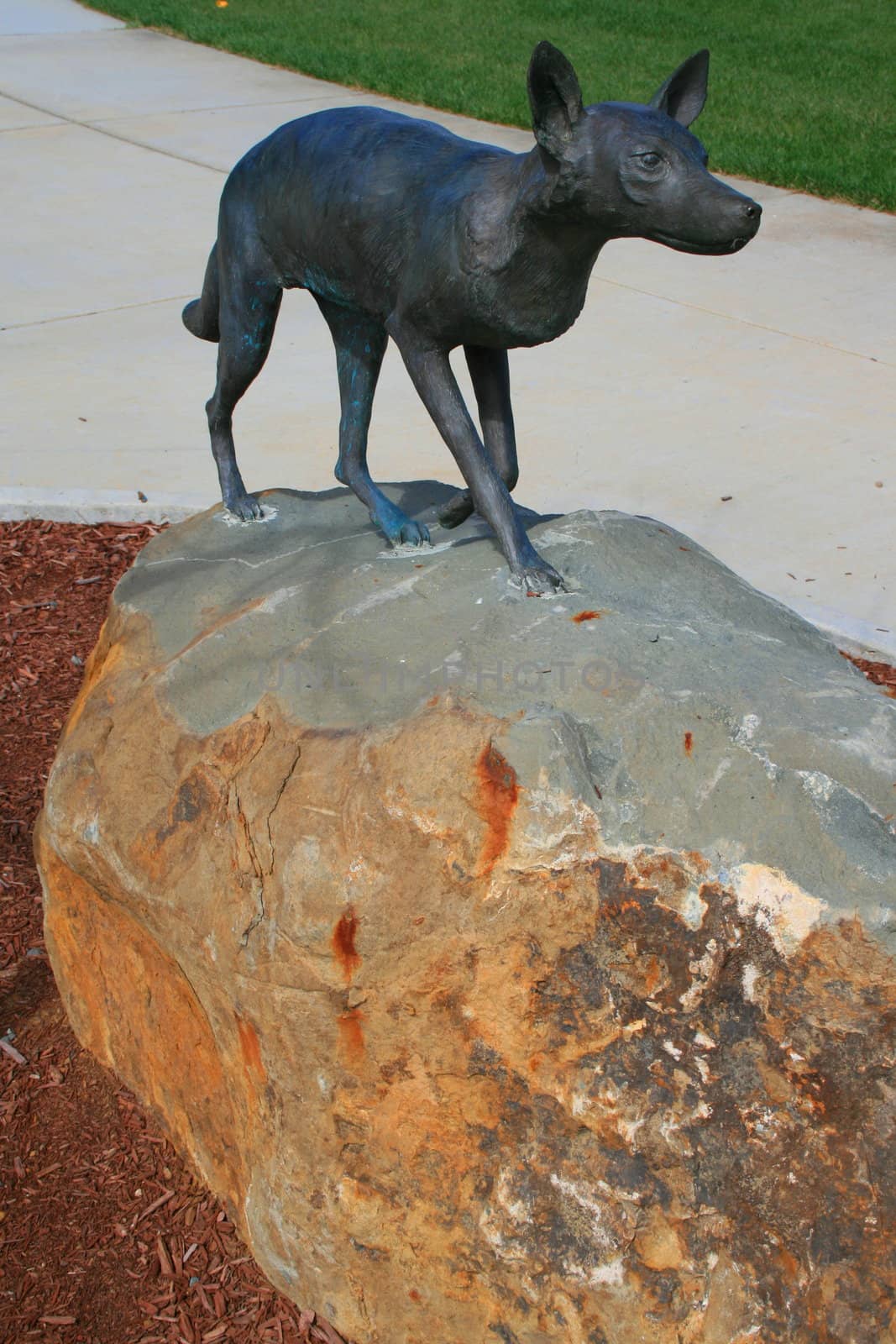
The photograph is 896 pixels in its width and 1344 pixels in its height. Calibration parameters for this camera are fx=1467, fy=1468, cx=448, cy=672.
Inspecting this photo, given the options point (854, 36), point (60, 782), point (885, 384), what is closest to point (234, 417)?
point (885, 384)

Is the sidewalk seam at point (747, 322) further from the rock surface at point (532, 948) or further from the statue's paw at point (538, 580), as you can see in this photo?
the statue's paw at point (538, 580)

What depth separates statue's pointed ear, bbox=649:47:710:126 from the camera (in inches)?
116

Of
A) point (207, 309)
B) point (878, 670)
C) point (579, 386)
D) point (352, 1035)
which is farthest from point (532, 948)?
point (579, 386)

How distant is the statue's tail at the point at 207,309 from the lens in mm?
3896

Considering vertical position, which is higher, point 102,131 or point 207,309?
point 207,309

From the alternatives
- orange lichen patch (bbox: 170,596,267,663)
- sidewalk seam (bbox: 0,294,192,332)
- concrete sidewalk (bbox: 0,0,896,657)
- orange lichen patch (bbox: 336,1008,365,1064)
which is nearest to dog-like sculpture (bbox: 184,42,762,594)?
orange lichen patch (bbox: 170,596,267,663)

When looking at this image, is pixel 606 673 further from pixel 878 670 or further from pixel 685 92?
pixel 878 670

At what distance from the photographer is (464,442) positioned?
3.23 metres

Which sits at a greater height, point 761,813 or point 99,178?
point 761,813

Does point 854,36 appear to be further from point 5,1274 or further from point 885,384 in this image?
point 5,1274

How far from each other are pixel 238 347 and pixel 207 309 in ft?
0.94

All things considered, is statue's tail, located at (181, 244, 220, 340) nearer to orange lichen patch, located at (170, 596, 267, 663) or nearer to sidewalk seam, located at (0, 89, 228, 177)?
orange lichen patch, located at (170, 596, 267, 663)

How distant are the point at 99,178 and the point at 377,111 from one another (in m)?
7.29

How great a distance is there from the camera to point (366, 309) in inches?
137
